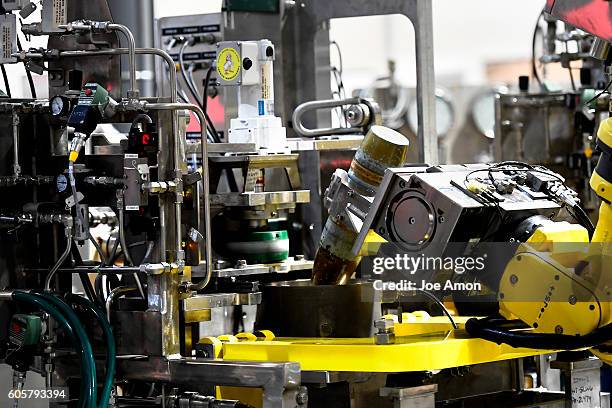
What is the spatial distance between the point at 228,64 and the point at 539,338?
185cm

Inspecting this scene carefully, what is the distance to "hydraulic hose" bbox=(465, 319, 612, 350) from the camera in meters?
4.66

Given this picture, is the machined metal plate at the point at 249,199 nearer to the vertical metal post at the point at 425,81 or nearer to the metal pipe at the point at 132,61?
the metal pipe at the point at 132,61

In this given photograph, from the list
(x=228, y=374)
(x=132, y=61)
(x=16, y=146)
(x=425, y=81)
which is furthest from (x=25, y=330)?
(x=425, y=81)

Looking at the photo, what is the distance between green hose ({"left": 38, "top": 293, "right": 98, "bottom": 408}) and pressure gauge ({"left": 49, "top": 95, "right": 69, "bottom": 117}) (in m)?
0.67

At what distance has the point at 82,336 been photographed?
16.5 feet

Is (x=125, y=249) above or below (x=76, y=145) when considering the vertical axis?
below

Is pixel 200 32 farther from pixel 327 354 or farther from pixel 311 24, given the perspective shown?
pixel 327 354

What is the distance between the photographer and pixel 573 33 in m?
8.24

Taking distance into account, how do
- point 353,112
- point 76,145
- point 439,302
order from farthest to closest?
point 353,112 < point 76,145 < point 439,302

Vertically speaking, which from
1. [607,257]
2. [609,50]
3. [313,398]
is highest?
[609,50]

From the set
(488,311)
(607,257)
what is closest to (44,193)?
(488,311)

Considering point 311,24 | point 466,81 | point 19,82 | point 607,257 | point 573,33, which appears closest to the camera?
point 607,257

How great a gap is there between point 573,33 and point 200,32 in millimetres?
2361

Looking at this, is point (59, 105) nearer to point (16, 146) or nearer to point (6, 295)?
point (16, 146)
